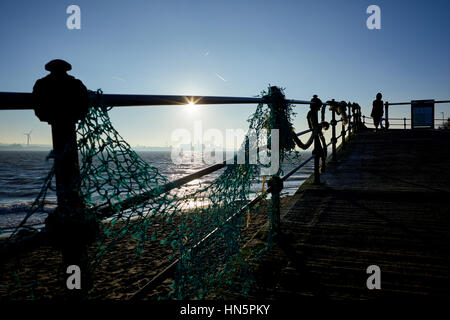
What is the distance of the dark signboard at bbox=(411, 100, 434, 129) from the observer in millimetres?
17078

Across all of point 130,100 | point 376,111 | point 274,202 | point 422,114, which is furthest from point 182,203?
point 422,114

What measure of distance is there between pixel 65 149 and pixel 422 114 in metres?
20.7

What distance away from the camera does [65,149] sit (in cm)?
96

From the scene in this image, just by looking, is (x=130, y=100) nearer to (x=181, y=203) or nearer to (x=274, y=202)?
(x=181, y=203)

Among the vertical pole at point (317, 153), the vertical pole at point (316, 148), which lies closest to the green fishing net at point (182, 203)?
the vertical pole at point (316, 148)

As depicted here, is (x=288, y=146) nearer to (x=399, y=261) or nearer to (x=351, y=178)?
(x=399, y=261)

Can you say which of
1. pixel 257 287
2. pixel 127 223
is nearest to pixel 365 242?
pixel 257 287

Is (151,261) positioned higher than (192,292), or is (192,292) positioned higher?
(192,292)

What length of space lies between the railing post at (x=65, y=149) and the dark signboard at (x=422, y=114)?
65.0ft

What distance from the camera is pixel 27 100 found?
89 cm

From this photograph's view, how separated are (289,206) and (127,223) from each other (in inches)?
116

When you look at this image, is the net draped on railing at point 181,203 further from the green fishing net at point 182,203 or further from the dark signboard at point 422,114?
the dark signboard at point 422,114

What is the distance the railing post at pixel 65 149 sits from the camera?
93 cm

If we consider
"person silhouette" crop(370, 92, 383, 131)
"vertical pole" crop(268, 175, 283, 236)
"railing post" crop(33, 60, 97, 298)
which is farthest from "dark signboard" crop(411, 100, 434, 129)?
"railing post" crop(33, 60, 97, 298)
